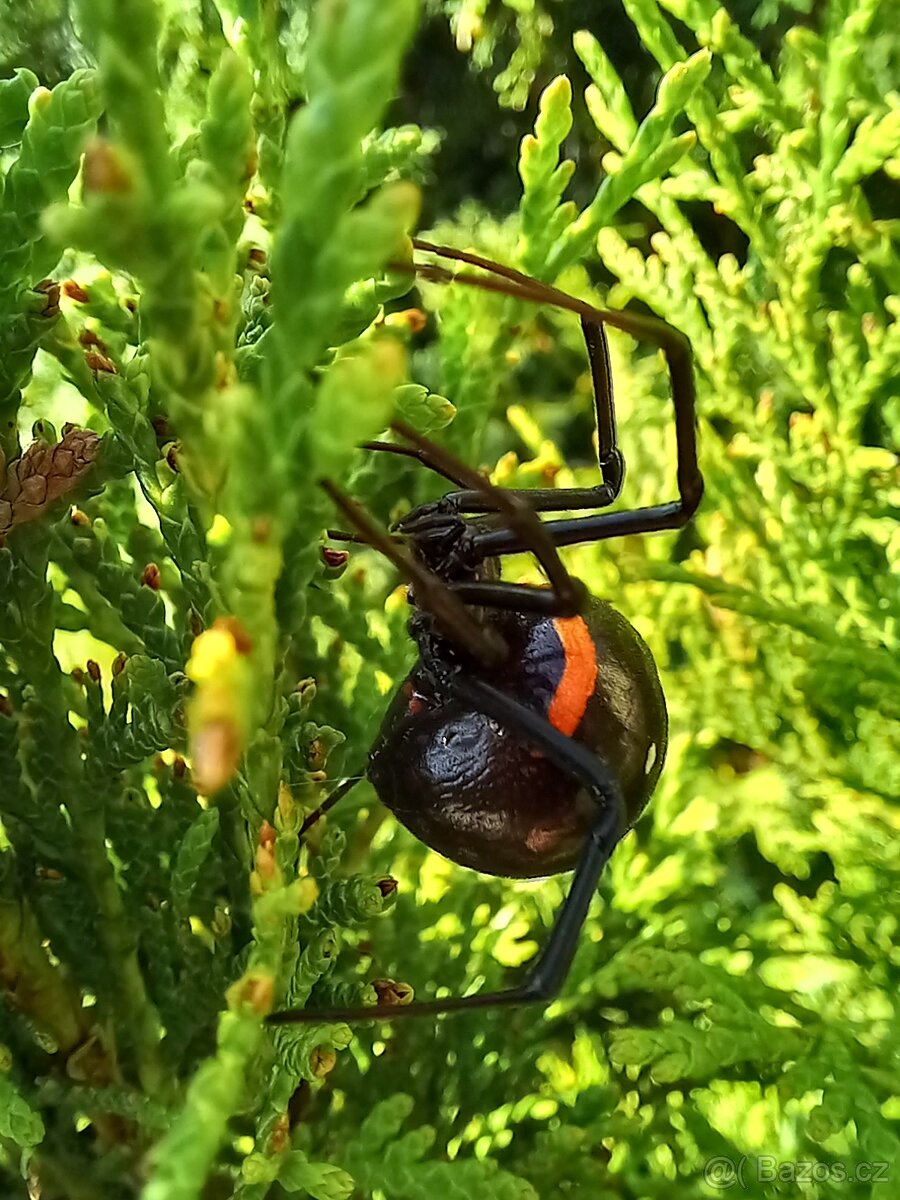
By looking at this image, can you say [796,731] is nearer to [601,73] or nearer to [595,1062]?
[595,1062]

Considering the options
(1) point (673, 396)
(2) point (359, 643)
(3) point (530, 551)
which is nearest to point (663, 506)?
(1) point (673, 396)

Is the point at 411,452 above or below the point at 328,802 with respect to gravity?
above

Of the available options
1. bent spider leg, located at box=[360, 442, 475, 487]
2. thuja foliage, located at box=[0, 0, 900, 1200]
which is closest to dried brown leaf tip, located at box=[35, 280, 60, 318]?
thuja foliage, located at box=[0, 0, 900, 1200]

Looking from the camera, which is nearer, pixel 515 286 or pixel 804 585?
pixel 515 286

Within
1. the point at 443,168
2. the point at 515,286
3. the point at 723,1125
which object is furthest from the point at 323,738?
the point at 443,168

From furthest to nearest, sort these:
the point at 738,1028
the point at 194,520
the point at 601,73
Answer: the point at 601,73 → the point at 738,1028 → the point at 194,520

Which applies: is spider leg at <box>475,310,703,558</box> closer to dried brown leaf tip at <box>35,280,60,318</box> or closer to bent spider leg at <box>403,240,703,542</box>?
bent spider leg at <box>403,240,703,542</box>

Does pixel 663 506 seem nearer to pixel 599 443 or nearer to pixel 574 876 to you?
pixel 599 443
